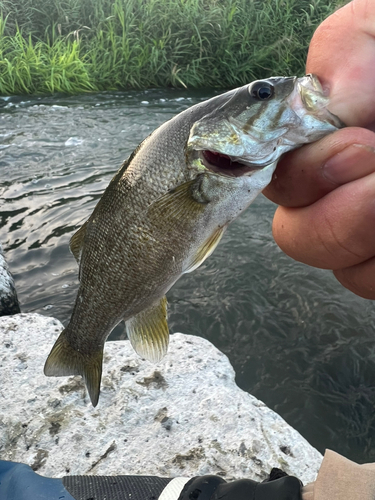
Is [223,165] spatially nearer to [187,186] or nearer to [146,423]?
[187,186]

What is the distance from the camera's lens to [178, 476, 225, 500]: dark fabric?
2.01m

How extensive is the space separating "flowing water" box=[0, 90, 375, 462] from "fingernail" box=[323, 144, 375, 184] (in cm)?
238

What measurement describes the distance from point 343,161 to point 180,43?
11723 mm

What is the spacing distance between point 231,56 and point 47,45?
4.72 metres

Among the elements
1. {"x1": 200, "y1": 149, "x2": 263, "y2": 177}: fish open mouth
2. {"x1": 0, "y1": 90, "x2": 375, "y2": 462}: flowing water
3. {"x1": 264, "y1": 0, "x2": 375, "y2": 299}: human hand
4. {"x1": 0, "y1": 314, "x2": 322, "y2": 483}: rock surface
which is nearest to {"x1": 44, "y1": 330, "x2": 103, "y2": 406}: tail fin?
{"x1": 0, "y1": 314, "x2": 322, "y2": 483}: rock surface

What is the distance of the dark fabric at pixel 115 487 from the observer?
209 cm

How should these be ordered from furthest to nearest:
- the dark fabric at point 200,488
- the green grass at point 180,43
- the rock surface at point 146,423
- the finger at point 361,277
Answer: the green grass at point 180,43, the rock surface at point 146,423, the dark fabric at point 200,488, the finger at point 361,277

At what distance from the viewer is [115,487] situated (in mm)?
2158

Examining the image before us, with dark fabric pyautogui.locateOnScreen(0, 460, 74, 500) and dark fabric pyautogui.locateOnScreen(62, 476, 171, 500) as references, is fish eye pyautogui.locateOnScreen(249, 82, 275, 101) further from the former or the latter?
dark fabric pyautogui.locateOnScreen(0, 460, 74, 500)

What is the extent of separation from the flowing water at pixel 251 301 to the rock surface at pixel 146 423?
94 cm

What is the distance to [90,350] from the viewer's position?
2170 mm

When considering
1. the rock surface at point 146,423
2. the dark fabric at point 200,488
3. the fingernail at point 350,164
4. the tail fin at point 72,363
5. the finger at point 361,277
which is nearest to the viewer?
the fingernail at point 350,164

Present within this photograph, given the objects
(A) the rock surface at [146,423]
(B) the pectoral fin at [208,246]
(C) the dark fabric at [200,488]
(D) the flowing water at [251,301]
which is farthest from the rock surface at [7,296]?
(B) the pectoral fin at [208,246]

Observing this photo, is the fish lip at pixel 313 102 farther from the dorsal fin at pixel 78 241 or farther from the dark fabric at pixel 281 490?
the dark fabric at pixel 281 490
